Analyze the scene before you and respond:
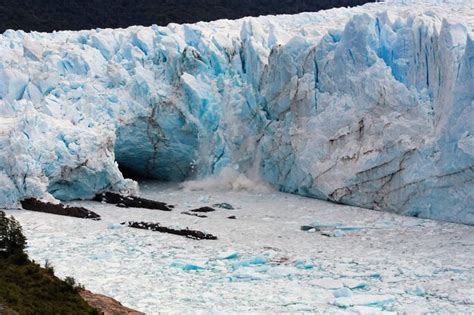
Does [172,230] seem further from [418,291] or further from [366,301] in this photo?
[418,291]

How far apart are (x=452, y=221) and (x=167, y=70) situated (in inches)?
357

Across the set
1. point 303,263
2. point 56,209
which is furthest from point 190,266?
point 56,209

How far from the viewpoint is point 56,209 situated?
53.2ft

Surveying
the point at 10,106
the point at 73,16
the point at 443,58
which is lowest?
the point at 10,106

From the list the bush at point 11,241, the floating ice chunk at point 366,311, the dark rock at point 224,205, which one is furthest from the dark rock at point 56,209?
the floating ice chunk at point 366,311

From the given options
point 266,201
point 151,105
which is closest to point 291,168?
point 266,201

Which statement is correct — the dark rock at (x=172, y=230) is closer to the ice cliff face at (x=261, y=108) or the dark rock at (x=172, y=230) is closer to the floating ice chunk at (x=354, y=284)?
the ice cliff face at (x=261, y=108)

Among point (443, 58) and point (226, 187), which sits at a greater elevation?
point (443, 58)

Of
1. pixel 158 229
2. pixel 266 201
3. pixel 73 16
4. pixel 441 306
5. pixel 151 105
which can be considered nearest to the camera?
pixel 441 306

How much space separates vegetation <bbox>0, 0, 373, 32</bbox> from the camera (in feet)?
121

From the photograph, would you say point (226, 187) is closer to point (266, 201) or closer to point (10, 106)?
point (266, 201)

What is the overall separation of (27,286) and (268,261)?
190 inches

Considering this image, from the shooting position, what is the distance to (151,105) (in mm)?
19875

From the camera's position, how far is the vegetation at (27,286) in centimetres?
856
